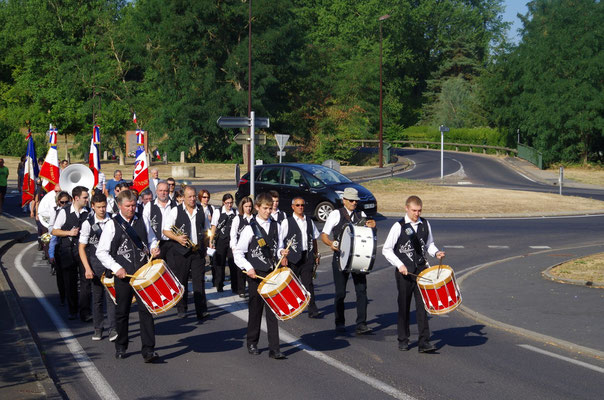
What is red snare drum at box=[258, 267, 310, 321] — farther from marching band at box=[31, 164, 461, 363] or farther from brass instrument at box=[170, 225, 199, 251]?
brass instrument at box=[170, 225, 199, 251]

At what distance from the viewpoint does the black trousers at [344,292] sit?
10078 mm

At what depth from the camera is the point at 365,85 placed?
71.8 meters

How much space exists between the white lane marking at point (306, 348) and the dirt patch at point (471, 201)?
49.0 feet

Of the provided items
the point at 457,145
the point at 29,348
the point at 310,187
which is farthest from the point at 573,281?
the point at 457,145

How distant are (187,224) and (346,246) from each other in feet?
8.94

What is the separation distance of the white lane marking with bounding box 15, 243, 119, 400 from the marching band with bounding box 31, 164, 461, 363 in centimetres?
32

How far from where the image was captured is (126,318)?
8.93 m

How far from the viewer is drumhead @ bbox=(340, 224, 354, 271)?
379 inches

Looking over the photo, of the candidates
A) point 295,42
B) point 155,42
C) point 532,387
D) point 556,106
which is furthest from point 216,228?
point 155,42

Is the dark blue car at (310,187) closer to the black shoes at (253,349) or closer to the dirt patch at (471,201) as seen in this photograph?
the dirt patch at (471,201)

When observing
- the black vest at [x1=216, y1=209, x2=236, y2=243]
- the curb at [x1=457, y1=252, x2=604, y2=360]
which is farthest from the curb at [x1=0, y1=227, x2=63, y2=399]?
the curb at [x1=457, y1=252, x2=604, y2=360]

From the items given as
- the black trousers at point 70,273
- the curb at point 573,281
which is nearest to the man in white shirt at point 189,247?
the black trousers at point 70,273

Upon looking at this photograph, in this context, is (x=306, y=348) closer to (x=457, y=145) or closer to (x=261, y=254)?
(x=261, y=254)

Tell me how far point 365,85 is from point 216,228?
60.0m
